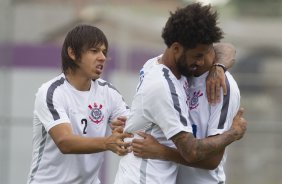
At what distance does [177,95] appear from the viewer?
6.63m

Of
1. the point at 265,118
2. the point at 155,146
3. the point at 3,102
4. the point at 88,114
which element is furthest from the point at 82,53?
the point at 265,118

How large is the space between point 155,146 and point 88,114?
80 cm

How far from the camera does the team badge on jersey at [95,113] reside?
7.41 m

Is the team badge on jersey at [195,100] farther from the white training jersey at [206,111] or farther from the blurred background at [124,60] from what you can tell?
the blurred background at [124,60]

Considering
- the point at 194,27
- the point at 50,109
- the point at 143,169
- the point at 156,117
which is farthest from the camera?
the point at 50,109

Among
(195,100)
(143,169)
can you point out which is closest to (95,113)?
(143,169)

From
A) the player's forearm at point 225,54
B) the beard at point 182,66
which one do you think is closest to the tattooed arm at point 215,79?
the player's forearm at point 225,54

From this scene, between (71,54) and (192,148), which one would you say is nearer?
(192,148)

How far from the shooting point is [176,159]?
6781 mm

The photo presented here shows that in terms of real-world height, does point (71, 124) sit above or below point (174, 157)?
above

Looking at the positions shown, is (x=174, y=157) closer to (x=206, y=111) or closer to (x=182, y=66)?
(x=206, y=111)

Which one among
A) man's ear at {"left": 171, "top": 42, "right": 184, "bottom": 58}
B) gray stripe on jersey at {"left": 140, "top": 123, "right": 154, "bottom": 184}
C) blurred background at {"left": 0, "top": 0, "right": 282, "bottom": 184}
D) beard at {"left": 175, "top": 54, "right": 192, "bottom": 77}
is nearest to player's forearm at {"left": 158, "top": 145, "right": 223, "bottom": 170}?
gray stripe on jersey at {"left": 140, "top": 123, "right": 154, "bottom": 184}

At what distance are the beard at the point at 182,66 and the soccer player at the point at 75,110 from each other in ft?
2.45

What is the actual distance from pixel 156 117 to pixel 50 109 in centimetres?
91
